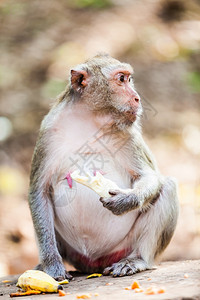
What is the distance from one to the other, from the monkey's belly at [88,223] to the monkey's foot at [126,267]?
0.34 metres

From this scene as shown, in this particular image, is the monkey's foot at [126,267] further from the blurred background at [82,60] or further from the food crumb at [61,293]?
the blurred background at [82,60]

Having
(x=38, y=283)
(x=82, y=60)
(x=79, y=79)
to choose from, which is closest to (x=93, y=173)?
(x=79, y=79)

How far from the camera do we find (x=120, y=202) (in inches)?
219

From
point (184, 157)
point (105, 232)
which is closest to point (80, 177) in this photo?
point (105, 232)

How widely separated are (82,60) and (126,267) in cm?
883

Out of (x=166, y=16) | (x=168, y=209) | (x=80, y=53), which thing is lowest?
(x=168, y=209)

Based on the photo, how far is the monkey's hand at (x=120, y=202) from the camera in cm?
549

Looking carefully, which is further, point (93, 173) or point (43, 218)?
point (43, 218)

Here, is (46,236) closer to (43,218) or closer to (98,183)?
(43,218)

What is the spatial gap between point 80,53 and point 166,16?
362 cm

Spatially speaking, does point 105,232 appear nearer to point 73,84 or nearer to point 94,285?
point 94,285

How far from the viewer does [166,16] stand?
53.5 ft

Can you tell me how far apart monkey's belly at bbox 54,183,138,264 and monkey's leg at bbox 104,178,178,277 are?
0.13 metres

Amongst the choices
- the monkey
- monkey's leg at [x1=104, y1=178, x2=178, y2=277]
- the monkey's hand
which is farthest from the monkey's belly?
the monkey's hand
